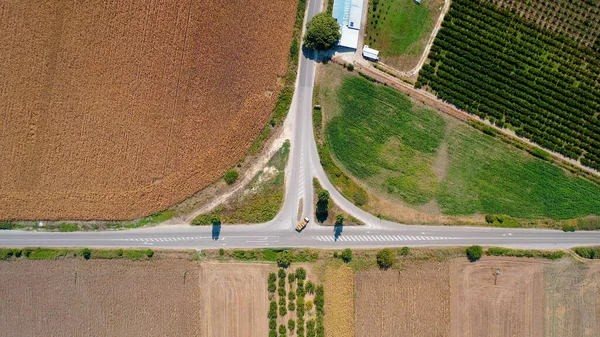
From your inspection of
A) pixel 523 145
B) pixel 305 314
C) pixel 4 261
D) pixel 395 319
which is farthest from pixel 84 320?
pixel 523 145

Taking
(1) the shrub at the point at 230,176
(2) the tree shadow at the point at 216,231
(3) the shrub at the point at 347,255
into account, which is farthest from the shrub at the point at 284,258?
(1) the shrub at the point at 230,176

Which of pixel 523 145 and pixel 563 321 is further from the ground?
pixel 523 145

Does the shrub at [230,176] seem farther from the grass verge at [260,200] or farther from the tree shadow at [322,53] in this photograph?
the tree shadow at [322,53]

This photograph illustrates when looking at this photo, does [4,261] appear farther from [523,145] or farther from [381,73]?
[523,145]

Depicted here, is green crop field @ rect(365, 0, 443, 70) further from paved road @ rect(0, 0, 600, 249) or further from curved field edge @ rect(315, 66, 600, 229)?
paved road @ rect(0, 0, 600, 249)

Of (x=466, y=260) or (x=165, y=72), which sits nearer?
(x=165, y=72)

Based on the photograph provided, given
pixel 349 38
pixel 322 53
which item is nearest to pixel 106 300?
pixel 322 53

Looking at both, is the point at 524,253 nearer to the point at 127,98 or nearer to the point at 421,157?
the point at 421,157
